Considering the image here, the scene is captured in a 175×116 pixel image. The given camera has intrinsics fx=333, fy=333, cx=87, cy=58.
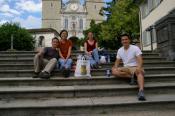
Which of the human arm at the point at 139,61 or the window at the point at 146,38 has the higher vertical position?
the window at the point at 146,38

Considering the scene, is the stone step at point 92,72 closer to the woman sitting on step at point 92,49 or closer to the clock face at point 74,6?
the woman sitting on step at point 92,49

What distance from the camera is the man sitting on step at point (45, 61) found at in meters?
8.00

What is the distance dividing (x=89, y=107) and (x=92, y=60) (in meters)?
3.18

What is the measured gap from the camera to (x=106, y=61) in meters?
10.6

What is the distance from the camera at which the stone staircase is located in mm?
6391

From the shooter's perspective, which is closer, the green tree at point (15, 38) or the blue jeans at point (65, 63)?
the blue jeans at point (65, 63)

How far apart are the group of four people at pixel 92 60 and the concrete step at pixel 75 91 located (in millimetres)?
362

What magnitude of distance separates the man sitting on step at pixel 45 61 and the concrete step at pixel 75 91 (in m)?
0.57

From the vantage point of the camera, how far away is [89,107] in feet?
21.1

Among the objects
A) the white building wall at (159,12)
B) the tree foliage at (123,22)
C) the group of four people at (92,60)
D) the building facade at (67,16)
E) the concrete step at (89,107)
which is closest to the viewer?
the concrete step at (89,107)

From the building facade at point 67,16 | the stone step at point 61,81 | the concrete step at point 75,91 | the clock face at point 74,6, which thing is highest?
the clock face at point 74,6

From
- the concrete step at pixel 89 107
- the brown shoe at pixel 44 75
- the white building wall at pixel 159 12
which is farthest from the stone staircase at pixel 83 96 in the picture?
the white building wall at pixel 159 12

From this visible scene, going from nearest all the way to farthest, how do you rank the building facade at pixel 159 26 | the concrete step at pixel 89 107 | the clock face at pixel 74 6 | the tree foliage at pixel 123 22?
the concrete step at pixel 89 107
the building facade at pixel 159 26
the tree foliage at pixel 123 22
the clock face at pixel 74 6

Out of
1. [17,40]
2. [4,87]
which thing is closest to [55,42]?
[4,87]
